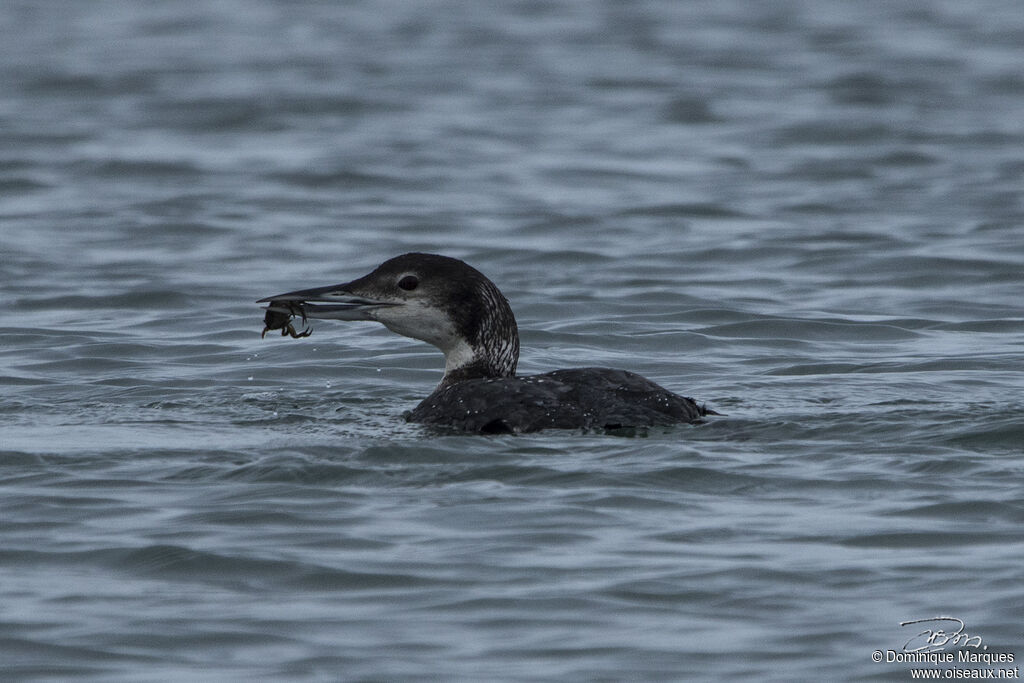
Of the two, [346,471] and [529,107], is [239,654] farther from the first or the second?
[529,107]

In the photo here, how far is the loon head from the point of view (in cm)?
852

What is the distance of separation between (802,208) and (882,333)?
476 cm

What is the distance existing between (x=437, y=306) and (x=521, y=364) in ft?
6.90

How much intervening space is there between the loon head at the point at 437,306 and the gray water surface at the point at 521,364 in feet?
1.60

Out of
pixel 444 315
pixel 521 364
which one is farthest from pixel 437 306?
pixel 521 364

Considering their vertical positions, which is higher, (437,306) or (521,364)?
(437,306)

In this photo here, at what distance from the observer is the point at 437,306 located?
28.0 feet
